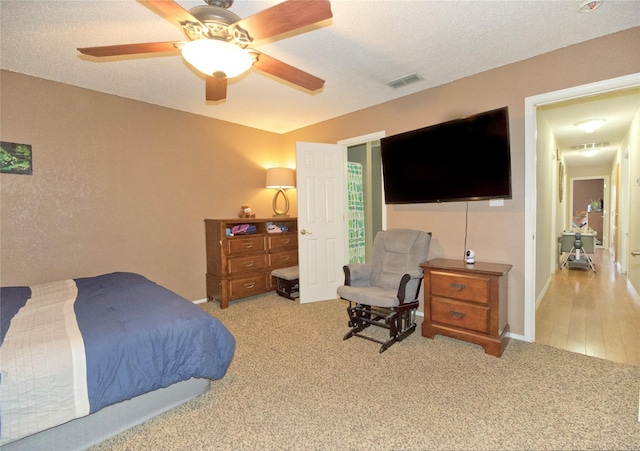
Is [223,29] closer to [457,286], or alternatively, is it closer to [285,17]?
[285,17]

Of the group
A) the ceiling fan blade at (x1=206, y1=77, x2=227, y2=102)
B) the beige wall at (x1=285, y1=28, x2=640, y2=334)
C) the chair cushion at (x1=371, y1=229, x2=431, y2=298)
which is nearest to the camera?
the ceiling fan blade at (x1=206, y1=77, x2=227, y2=102)

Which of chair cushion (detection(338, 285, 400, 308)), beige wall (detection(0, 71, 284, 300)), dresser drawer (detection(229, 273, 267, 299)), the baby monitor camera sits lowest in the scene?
dresser drawer (detection(229, 273, 267, 299))

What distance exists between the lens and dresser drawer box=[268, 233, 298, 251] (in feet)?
14.4

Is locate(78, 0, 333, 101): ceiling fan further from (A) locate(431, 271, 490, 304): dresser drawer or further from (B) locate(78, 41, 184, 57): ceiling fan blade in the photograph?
(A) locate(431, 271, 490, 304): dresser drawer

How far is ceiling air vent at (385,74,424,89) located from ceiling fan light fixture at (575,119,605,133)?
316 cm

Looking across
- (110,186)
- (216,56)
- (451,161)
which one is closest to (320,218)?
(451,161)

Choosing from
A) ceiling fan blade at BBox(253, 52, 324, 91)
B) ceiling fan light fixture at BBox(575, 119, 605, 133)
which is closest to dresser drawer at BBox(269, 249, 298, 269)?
ceiling fan blade at BBox(253, 52, 324, 91)

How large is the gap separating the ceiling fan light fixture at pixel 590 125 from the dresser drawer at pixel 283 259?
4.70 m

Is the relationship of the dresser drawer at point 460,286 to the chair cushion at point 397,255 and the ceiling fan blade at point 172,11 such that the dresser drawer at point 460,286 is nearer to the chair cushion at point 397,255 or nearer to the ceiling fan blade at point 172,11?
the chair cushion at point 397,255

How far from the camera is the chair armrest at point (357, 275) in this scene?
10.3ft

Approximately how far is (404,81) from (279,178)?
227 centimetres

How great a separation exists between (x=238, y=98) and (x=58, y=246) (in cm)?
246

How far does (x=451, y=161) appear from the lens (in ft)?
9.62

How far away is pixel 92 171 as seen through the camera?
3.29 m
